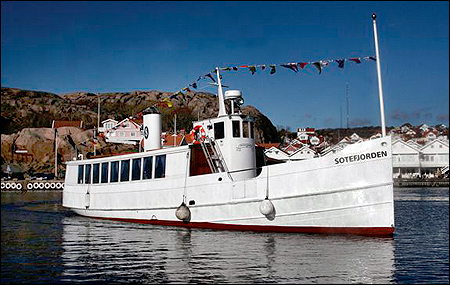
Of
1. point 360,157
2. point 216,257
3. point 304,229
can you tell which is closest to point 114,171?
point 304,229

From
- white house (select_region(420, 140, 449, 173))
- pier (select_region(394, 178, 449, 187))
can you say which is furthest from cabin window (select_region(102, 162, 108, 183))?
white house (select_region(420, 140, 449, 173))

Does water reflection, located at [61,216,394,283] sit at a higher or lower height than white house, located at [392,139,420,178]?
Answer: lower

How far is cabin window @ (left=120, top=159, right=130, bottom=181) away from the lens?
73.0 feet

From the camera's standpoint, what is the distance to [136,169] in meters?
21.8

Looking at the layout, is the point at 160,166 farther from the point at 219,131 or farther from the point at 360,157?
the point at 360,157

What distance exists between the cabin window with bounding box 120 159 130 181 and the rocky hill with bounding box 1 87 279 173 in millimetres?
30945

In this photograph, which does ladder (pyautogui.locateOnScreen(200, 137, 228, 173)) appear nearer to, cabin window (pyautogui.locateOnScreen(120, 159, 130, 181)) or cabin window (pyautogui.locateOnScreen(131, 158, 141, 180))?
cabin window (pyautogui.locateOnScreen(131, 158, 141, 180))

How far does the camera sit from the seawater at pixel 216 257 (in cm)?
1043

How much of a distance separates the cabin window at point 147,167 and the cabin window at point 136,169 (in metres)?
0.41

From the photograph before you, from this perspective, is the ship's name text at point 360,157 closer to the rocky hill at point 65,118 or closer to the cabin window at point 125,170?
the cabin window at point 125,170

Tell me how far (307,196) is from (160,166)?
25.5 ft

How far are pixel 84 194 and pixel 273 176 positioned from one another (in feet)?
→ 44.3

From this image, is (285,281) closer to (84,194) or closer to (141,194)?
(141,194)

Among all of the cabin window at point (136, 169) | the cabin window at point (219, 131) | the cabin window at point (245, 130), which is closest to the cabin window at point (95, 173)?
the cabin window at point (136, 169)
